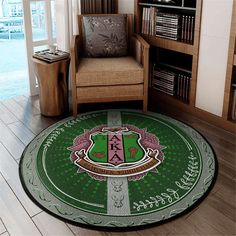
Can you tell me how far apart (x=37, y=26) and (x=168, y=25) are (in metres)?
1.31

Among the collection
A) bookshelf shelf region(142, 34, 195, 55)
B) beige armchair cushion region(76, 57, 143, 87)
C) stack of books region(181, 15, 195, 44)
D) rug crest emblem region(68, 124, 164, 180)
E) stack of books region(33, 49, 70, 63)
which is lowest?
rug crest emblem region(68, 124, 164, 180)

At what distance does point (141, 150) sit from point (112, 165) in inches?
11.4

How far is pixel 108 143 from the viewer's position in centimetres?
244

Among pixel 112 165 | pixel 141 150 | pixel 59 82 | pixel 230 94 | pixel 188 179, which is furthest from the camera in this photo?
pixel 59 82

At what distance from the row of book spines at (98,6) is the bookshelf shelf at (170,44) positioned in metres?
0.49

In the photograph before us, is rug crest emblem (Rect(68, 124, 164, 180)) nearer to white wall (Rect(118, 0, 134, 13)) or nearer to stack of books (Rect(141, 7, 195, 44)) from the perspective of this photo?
stack of books (Rect(141, 7, 195, 44))

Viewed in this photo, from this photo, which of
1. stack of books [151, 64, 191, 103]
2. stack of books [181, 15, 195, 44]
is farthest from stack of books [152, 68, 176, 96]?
stack of books [181, 15, 195, 44]

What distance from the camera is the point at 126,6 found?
3363mm

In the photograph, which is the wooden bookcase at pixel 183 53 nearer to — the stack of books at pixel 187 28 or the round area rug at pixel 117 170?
the stack of books at pixel 187 28

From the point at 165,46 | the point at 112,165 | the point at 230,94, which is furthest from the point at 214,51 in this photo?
the point at 112,165

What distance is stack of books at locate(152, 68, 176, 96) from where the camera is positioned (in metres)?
3.13

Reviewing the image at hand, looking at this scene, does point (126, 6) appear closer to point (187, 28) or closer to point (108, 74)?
point (187, 28)

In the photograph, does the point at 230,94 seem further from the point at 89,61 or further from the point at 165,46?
the point at 89,61

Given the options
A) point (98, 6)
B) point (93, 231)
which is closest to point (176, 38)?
point (98, 6)
